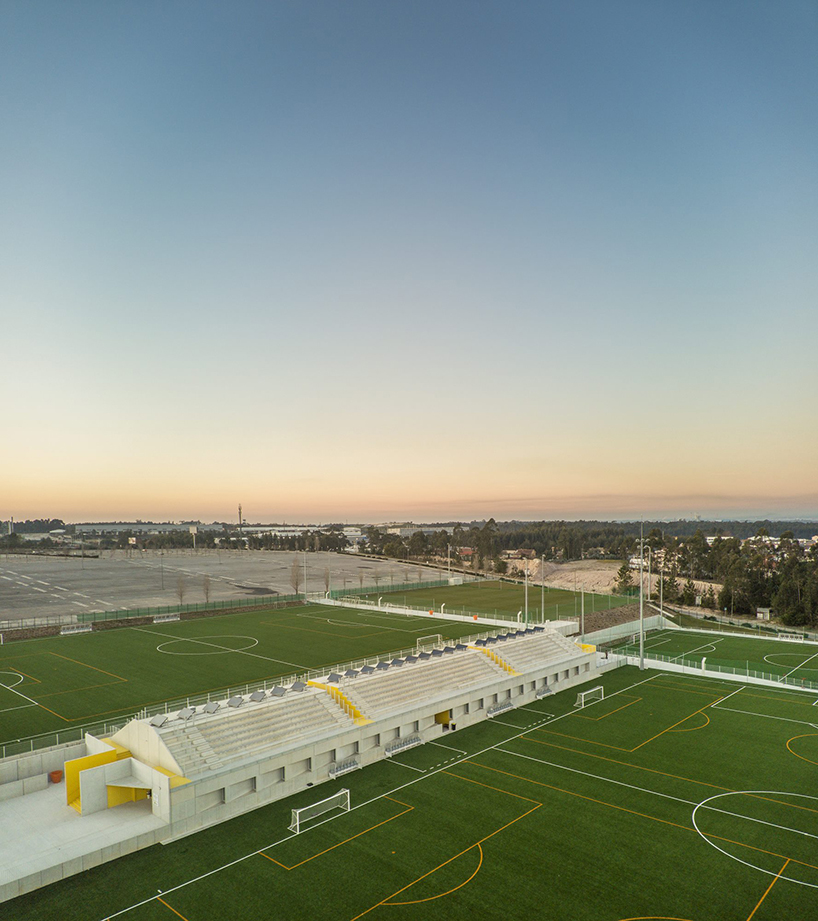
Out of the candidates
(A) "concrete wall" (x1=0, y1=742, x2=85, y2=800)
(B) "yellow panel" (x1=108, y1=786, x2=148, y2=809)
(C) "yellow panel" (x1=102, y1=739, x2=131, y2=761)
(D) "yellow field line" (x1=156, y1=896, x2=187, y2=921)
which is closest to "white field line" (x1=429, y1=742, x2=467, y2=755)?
(B) "yellow panel" (x1=108, y1=786, x2=148, y2=809)

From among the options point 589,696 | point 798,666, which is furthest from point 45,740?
point 798,666

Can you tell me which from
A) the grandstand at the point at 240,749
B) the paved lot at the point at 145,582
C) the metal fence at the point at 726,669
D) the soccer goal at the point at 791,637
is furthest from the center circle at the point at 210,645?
the soccer goal at the point at 791,637

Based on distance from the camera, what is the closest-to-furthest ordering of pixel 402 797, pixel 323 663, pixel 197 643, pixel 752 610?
pixel 402 797, pixel 323 663, pixel 197 643, pixel 752 610

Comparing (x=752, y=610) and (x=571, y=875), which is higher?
(x=571, y=875)

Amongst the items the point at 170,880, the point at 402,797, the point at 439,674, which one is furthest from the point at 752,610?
the point at 170,880

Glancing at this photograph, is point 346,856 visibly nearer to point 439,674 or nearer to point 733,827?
point 733,827

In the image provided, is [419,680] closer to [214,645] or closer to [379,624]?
[214,645]
